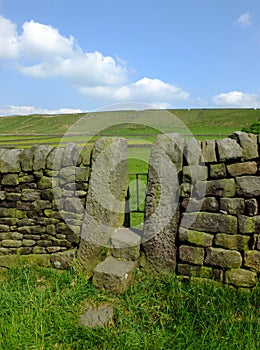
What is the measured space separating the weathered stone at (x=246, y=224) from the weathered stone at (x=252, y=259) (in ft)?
0.80

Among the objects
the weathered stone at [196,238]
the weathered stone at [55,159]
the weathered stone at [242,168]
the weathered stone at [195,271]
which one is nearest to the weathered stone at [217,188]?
the weathered stone at [242,168]

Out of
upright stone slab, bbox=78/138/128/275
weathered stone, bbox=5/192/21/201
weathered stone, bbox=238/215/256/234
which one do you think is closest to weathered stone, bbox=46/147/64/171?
upright stone slab, bbox=78/138/128/275

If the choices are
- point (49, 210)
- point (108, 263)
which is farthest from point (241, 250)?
point (49, 210)

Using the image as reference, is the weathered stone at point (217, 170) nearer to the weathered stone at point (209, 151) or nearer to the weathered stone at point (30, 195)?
the weathered stone at point (209, 151)

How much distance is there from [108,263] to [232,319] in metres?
1.69

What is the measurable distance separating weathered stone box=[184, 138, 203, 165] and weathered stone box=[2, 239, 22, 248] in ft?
9.61

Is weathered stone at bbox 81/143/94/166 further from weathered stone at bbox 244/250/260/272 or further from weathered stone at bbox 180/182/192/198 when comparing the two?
weathered stone at bbox 244/250/260/272

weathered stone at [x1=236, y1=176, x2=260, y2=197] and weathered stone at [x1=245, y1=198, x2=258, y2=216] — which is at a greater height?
weathered stone at [x1=236, y1=176, x2=260, y2=197]

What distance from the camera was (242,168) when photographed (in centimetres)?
376

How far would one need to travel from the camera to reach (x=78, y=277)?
14.5 feet

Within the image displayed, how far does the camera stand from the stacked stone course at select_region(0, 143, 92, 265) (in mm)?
4723

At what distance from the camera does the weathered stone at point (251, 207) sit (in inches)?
146

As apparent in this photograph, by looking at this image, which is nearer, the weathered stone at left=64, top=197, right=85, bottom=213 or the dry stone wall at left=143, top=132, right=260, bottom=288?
the dry stone wall at left=143, top=132, right=260, bottom=288

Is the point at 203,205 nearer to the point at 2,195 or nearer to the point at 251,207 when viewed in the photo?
the point at 251,207
